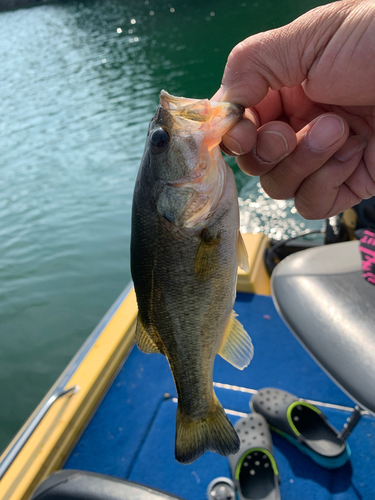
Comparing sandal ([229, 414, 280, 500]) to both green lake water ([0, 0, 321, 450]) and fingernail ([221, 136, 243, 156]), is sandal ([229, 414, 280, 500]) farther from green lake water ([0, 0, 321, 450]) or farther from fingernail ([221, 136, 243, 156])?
green lake water ([0, 0, 321, 450])

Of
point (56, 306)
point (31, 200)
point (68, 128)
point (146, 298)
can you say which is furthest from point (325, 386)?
point (68, 128)

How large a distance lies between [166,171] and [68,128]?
11912 mm

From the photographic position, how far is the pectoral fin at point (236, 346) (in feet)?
5.27

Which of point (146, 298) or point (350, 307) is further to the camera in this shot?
point (350, 307)

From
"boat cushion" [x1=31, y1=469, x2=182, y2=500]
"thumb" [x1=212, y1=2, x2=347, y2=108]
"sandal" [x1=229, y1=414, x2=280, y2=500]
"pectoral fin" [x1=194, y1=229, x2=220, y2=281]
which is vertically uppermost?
"thumb" [x1=212, y1=2, x2=347, y2=108]

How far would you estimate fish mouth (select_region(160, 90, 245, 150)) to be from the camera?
141 cm

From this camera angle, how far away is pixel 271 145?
1.71 metres

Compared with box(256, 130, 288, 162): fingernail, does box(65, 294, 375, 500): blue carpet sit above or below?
below

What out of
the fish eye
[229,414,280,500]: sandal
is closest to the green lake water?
[229,414,280,500]: sandal

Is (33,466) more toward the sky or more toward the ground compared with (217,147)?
more toward the ground

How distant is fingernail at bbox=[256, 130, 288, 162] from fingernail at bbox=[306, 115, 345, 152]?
129mm

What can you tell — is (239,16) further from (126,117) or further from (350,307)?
(350,307)

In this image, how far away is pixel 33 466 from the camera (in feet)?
8.58

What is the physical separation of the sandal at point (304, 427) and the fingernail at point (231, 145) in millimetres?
1924
